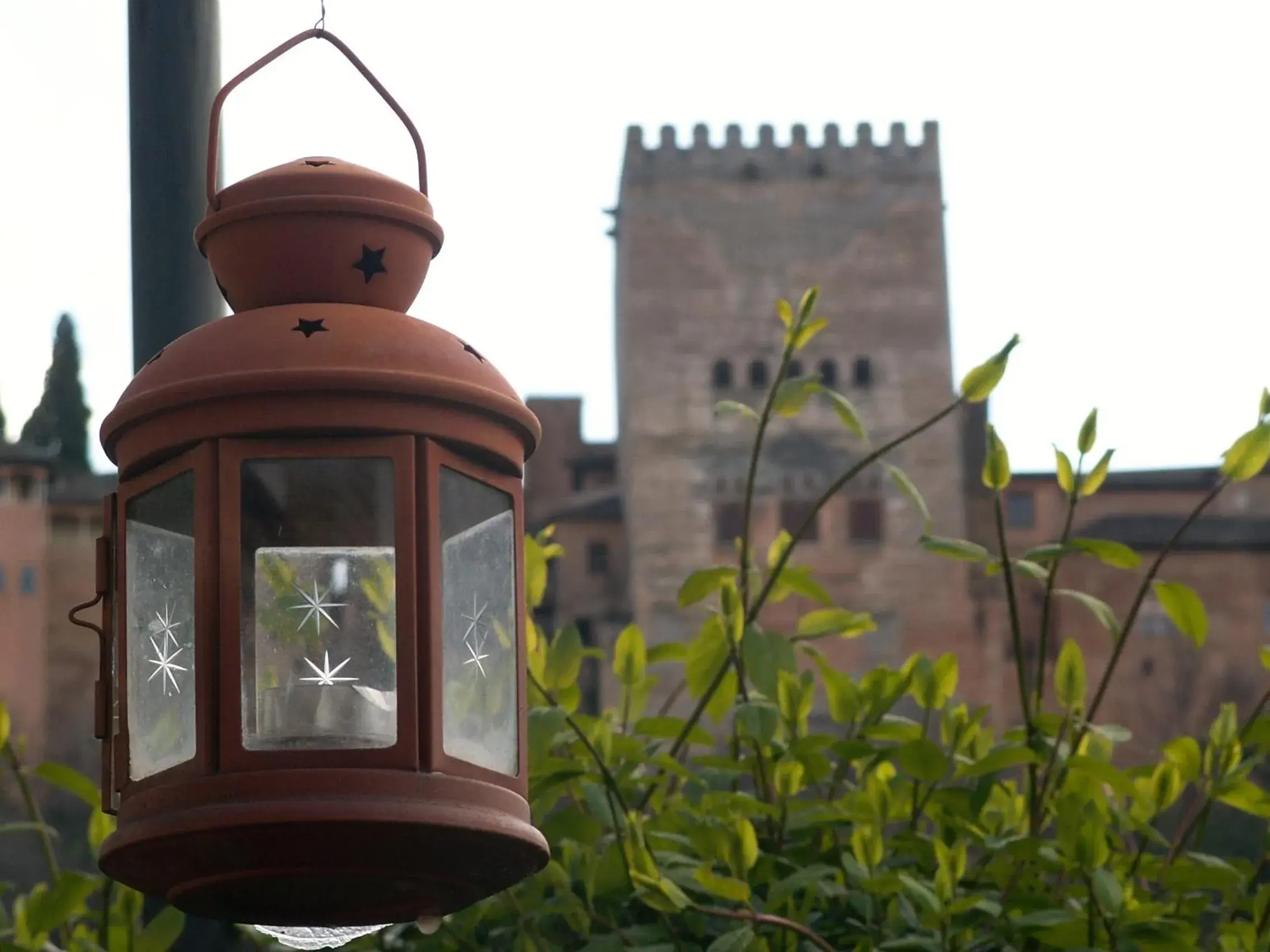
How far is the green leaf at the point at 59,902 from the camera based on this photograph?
2.84 metres

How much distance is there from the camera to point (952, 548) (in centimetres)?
291

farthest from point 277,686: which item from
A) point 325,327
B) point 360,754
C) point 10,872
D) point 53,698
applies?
point 53,698

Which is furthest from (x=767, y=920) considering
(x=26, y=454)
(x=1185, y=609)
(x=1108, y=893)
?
(x=26, y=454)

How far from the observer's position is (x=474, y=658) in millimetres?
2076

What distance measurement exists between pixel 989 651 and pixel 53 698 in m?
18.8

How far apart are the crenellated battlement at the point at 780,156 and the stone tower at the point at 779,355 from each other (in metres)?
0.03

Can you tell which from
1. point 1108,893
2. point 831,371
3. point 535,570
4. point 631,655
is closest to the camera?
point 1108,893

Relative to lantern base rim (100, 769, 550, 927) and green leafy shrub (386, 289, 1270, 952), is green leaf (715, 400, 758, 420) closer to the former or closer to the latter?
green leafy shrub (386, 289, 1270, 952)

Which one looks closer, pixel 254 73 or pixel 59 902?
pixel 254 73

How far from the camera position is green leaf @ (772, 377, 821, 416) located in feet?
9.44

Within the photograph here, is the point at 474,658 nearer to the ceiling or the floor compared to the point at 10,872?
nearer to the ceiling

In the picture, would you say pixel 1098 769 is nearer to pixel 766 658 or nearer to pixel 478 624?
pixel 766 658

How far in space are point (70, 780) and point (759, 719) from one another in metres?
0.83

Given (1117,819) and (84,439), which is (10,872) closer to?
(84,439)
